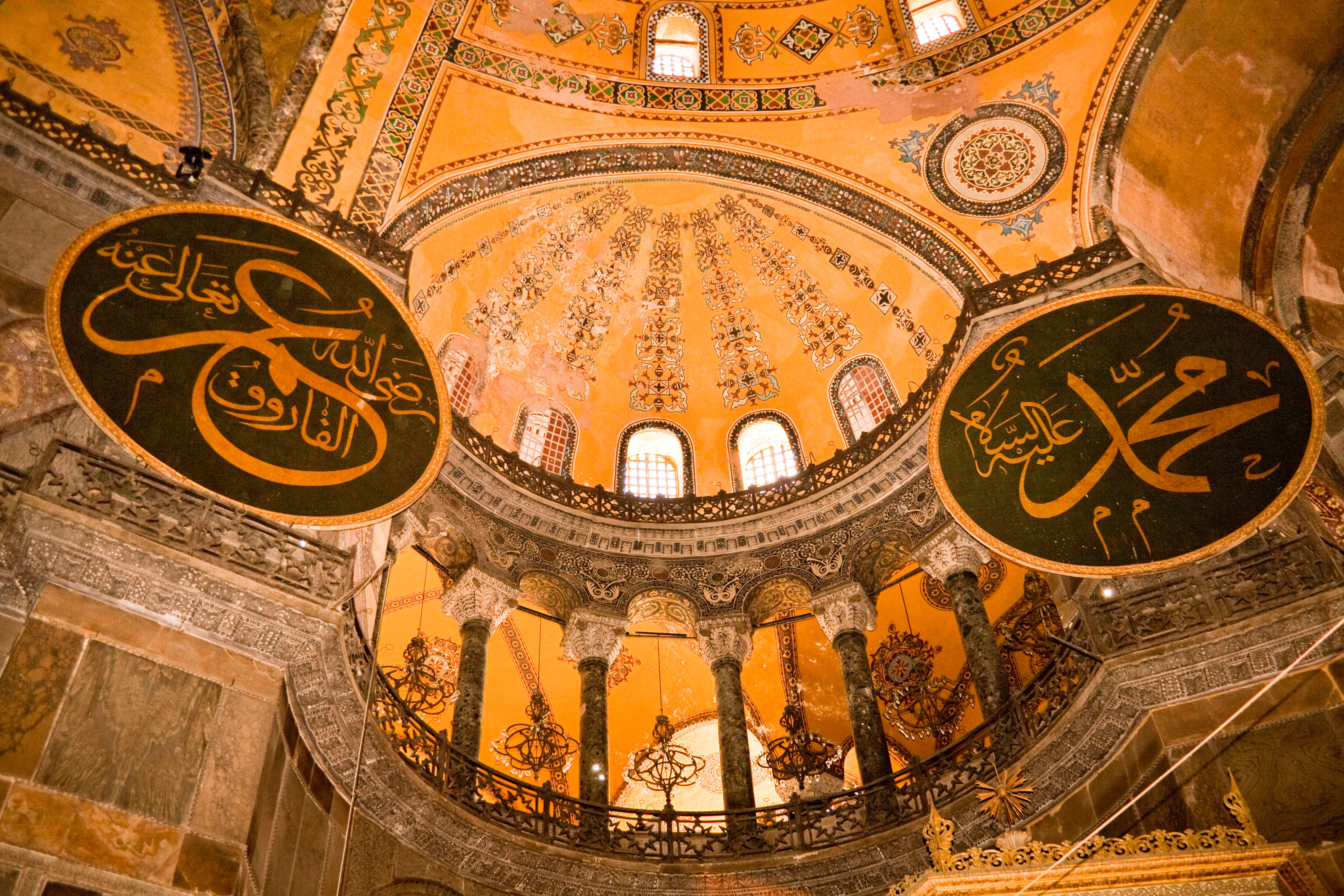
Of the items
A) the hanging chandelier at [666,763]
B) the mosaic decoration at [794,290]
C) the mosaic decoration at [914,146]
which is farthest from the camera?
the mosaic decoration at [794,290]

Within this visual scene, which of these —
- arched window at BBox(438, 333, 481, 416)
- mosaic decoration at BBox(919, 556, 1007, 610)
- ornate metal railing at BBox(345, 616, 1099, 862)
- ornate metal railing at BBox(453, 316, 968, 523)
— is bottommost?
ornate metal railing at BBox(345, 616, 1099, 862)

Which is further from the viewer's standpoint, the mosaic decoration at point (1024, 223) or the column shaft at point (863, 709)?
the mosaic decoration at point (1024, 223)

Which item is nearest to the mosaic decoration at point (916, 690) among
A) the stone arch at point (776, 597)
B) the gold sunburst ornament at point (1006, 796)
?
the stone arch at point (776, 597)

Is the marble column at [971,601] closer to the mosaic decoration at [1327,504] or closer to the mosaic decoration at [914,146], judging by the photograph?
the mosaic decoration at [1327,504]

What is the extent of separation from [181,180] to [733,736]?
5.40 meters

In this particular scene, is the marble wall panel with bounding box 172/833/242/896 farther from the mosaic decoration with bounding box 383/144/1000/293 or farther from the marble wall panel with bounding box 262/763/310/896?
the mosaic decoration with bounding box 383/144/1000/293

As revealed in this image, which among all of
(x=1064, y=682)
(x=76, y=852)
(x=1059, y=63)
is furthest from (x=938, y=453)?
(x=76, y=852)

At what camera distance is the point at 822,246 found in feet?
35.8

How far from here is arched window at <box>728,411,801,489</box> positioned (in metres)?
11.0

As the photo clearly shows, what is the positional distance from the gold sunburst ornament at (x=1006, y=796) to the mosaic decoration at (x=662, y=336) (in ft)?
16.2

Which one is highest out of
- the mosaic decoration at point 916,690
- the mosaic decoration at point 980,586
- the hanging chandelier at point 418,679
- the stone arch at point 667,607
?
the mosaic decoration at point 980,586

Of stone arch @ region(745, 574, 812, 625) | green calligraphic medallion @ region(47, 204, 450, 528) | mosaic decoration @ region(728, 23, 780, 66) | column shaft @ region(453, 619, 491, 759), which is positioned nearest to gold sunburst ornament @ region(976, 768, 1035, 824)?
stone arch @ region(745, 574, 812, 625)

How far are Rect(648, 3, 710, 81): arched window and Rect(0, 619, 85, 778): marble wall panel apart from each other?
730cm

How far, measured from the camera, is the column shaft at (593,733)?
8406 mm
